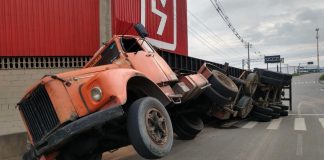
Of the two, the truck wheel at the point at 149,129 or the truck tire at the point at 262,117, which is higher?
the truck wheel at the point at 149,129

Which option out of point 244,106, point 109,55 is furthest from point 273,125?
point 109,55

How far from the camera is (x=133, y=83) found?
642 cm

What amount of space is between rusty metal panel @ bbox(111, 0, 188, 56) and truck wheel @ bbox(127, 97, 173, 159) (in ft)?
20.7

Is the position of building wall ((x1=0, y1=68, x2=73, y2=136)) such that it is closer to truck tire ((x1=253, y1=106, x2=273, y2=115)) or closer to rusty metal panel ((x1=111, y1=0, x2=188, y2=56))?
rusty metal panel ((x1=111, y1=0, x2=188, y2=56))

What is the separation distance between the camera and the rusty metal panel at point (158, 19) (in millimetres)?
14992

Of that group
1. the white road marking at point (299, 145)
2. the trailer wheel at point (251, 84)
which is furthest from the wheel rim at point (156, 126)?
the trailer wheel at point (251, 84)

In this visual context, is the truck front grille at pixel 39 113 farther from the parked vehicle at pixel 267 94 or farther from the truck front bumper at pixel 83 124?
the parked vehicle at pixel 267 94

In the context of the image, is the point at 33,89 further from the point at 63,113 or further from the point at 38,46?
the point at 38,46

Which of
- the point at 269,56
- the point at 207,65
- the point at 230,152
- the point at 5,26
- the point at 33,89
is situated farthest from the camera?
the point at 269,56

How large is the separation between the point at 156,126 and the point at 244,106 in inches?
365

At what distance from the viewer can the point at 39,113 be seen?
6016 mm

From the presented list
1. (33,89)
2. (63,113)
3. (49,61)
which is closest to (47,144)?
(63,113)

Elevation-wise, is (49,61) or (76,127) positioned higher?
(49,61)

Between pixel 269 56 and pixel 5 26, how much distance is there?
118 meters
